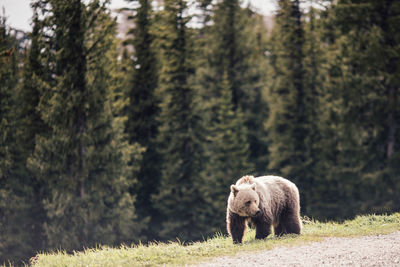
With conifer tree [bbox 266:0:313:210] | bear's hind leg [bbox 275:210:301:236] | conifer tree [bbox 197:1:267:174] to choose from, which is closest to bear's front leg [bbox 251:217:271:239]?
bear's hind leg [bbox 275:210:301:236]

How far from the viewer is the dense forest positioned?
70.8 ft

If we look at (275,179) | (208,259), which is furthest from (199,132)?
(208,259)

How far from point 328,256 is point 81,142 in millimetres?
16195

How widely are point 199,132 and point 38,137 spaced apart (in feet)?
38.8

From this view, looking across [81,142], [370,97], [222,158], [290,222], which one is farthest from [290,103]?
[290,222]

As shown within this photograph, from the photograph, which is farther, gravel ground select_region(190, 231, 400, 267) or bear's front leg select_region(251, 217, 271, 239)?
bear's front leg select_region(251, 217, 271, 239)

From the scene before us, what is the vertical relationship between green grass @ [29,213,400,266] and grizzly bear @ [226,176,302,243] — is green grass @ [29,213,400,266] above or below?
below

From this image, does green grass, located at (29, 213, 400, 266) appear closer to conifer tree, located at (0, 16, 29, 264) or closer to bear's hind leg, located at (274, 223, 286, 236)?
bear's hind leg, located at (274, 223, 286, 236)

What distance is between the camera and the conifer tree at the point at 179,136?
27828 millimetres

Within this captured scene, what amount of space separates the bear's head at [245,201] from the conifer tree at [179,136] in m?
18.8

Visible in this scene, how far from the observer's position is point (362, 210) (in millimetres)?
24500

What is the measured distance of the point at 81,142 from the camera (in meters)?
21.5

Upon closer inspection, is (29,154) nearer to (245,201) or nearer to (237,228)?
(237,228)

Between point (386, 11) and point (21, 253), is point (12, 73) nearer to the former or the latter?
point (21, 253)
